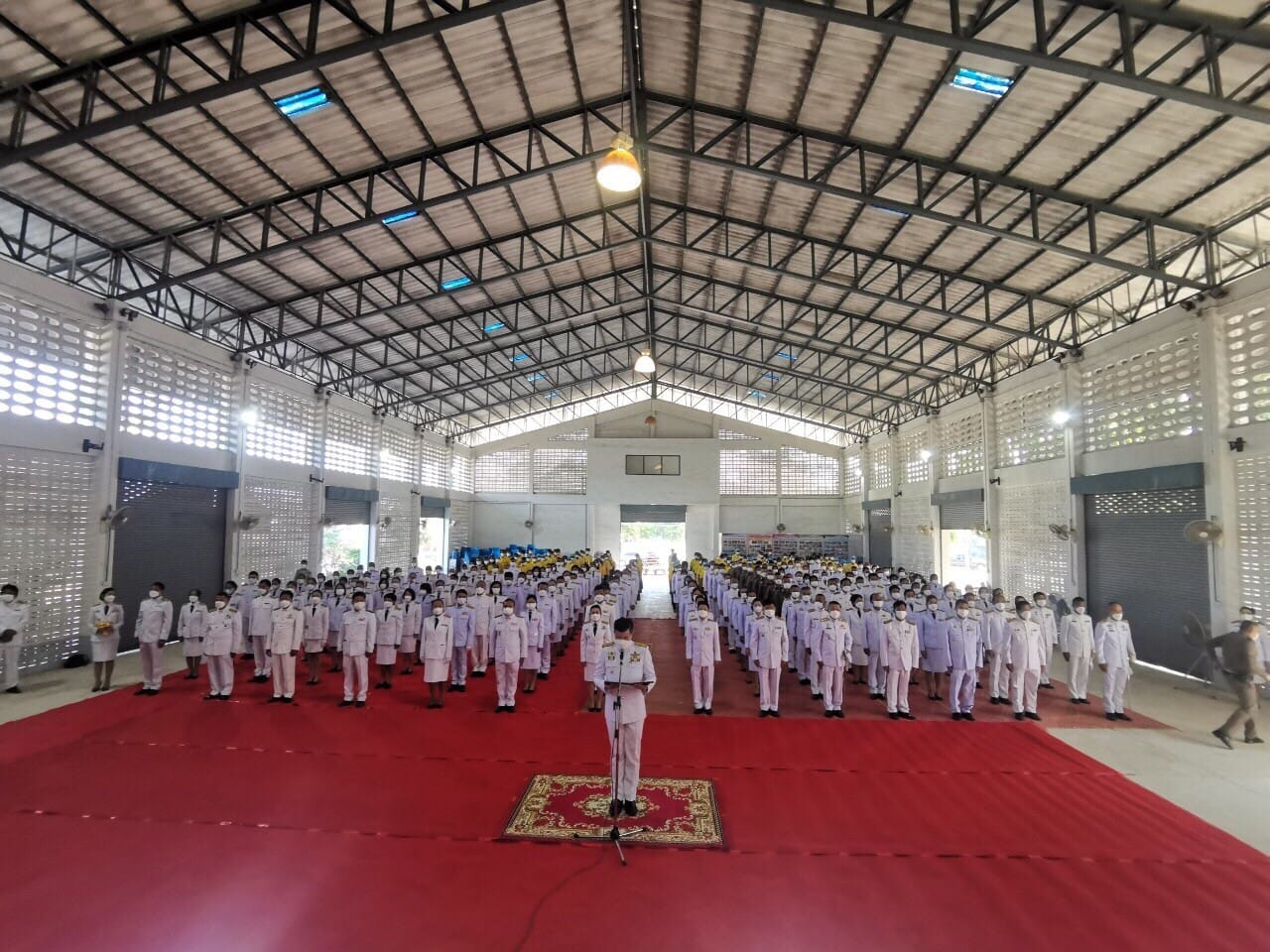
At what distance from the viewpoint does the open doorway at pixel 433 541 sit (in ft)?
87.5

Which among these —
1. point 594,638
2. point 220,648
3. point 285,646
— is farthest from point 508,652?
point 220,648

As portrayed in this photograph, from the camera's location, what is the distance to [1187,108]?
790 cm

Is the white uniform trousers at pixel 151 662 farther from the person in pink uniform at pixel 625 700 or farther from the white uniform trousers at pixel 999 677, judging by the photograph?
the white uniform trousers at pixel 999 677

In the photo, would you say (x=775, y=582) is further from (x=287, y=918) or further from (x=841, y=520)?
(x=841, y=520)

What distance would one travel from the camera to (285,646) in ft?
28.6

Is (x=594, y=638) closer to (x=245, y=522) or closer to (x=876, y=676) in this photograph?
(x=876, y=676)

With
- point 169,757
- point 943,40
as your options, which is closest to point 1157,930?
point 943,40

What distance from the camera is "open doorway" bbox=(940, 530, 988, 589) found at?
64.5 ft

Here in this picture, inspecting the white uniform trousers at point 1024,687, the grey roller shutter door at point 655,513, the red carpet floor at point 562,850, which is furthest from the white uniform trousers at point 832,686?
the grey roller shutter door at point 655,513

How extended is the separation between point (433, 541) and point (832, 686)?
2194 cm

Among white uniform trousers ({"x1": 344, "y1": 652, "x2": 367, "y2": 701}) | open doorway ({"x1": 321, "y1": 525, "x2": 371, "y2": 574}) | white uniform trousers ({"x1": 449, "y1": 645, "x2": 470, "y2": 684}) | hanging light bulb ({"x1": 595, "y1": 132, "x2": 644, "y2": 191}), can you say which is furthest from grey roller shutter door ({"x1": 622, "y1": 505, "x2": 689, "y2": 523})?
hanging light bulb ({"x1": 595, "y1": 132, "x2": 644, "y2": 191})

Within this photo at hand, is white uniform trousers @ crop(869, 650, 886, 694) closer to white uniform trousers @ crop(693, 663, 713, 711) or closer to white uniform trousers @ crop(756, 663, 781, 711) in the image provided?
white uniform trousers @ crop(756, 663, 781, 711)

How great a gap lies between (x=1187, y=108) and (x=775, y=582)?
1019 centimetres

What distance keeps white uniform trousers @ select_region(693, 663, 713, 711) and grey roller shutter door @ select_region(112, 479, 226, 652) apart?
10706 mm
